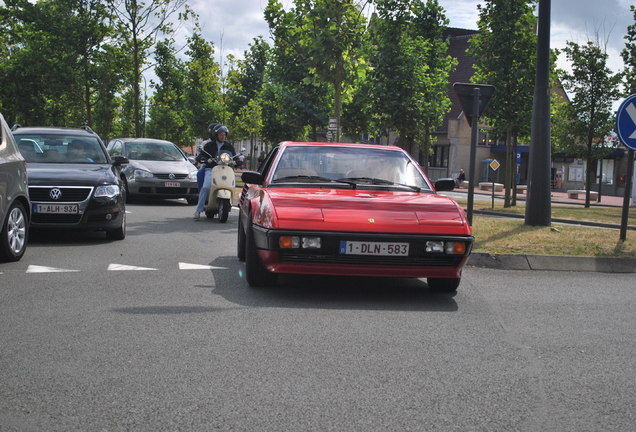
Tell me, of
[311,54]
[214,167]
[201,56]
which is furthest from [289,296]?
[201,56]

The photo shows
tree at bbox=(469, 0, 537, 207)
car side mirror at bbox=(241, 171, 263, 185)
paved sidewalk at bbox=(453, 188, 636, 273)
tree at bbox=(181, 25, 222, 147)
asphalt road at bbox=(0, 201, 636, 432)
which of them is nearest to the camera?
asphalt road at bbox=(0, 201, 636, 432)

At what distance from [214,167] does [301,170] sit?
6768mm

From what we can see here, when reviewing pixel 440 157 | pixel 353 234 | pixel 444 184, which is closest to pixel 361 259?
pixel 353 234

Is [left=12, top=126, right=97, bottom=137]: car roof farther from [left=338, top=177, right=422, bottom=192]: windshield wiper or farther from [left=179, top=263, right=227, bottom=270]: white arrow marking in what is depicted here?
[left=338, top=177, right=422, bottom=192]: windshield wiper

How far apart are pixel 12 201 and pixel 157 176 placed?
971 cm

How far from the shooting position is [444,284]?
739 cm

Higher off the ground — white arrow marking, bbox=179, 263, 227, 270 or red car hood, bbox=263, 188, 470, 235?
red car hood, bbox=263, 188, 470, 235

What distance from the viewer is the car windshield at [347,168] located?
7879 millimetres

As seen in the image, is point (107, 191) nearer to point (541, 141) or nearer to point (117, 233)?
point (117, 233)

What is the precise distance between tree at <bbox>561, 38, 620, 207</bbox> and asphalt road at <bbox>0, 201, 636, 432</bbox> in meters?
28.0

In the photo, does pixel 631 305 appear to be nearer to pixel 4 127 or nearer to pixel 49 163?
pixel 4 127

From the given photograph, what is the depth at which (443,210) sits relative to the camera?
23.3 feet

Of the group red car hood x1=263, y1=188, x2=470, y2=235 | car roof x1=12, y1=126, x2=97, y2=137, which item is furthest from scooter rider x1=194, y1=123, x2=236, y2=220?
red car hood x1=263, y1=188, x2=470, y2=235

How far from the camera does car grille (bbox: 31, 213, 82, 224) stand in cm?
1024
